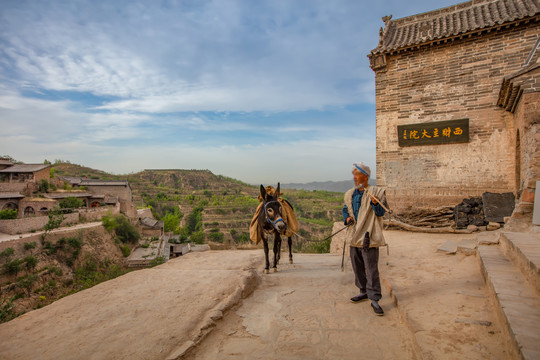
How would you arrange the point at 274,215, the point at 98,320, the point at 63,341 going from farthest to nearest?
the point at 274,215
the point at 98,320
the point at 63,341

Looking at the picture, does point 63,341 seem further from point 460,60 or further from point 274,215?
point 460,60

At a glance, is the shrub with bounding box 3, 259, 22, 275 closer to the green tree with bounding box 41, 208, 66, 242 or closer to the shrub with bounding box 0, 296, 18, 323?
the shrub with bounding box 0, 296, 18, 323

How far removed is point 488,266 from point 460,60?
25.1 ft

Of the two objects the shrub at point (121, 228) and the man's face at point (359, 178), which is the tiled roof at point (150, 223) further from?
the man's face at point (359, 178)

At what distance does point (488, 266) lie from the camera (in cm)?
372

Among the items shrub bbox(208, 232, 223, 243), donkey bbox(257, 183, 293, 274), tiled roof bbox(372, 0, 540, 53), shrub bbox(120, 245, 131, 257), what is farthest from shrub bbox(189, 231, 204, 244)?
donkey bbox(257, 183, 293, 274)

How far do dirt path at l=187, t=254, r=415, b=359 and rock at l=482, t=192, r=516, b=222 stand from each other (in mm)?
5931

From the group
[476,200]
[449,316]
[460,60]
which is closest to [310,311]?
[449,316]

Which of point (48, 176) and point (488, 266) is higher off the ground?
point (48, 176)

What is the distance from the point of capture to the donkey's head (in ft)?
18.7

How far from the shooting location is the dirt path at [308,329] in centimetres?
265

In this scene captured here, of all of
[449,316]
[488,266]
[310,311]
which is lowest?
[310,311]

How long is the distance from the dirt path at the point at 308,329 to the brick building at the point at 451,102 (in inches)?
255

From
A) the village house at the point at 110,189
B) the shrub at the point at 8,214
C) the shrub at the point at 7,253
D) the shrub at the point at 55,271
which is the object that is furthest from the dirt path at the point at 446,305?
the village house at the point at 110,189
